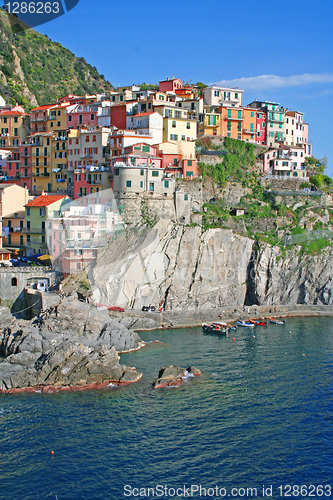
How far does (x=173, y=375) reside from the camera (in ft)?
132

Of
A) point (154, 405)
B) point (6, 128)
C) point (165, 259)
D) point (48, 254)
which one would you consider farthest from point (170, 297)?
point (6, 128)

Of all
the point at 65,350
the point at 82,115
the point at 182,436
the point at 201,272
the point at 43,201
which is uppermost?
the point at 82,115

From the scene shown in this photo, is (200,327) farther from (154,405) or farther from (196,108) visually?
(196,108)

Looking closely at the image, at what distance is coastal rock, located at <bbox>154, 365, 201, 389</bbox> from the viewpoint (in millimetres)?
39406

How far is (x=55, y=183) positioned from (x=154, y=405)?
4762 cm

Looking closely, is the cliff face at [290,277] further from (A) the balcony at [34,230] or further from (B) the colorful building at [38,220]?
(A) the balcony at [34,230]

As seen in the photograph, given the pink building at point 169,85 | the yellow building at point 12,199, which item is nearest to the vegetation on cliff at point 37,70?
the pink building at point 169,85

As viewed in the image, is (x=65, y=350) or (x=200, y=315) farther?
(x=200, y=315)

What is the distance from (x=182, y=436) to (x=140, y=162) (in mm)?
40469

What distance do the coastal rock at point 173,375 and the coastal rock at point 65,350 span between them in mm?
2090

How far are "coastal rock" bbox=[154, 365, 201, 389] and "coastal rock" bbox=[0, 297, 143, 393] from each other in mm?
2090

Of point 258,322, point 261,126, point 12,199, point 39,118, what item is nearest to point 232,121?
point 261,126

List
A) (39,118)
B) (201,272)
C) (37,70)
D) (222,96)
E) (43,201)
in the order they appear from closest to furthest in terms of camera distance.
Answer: (201,272)
(43,201)
(39,118)
(222,96)
(37,70)

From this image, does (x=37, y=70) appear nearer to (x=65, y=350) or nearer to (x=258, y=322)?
(x=258, y=322)
